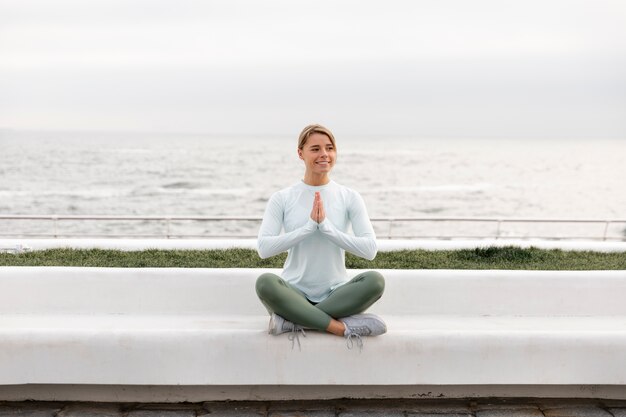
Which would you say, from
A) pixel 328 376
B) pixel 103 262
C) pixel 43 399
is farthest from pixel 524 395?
pixel 103 262

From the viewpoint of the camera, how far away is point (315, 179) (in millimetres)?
3156

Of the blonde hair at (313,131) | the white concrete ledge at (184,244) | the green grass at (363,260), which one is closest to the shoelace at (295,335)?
the blonde hair at (313,131)

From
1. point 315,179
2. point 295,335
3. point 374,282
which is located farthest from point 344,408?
point 315,179

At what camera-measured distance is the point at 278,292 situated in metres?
2.90

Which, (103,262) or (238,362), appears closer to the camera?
(238,362)

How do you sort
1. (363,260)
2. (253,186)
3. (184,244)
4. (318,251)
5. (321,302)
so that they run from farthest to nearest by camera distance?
(253,186) → (184,244) → (363,260) → (318,251) → (321,302)

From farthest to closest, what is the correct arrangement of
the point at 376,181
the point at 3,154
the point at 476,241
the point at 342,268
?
the point at 3,154, the point at 376,181, the point at 476,241, the point at 342,268

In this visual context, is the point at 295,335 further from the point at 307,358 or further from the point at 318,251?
the point at 318,251

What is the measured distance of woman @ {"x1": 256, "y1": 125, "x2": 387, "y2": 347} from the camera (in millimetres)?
2914

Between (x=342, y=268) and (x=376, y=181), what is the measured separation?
3420 cm

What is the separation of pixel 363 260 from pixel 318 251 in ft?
7.26

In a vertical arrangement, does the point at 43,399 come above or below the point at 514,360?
below

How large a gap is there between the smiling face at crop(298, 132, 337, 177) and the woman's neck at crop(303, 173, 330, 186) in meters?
0.03

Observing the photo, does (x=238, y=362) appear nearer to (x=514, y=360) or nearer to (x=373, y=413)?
(x=373, y=413)
